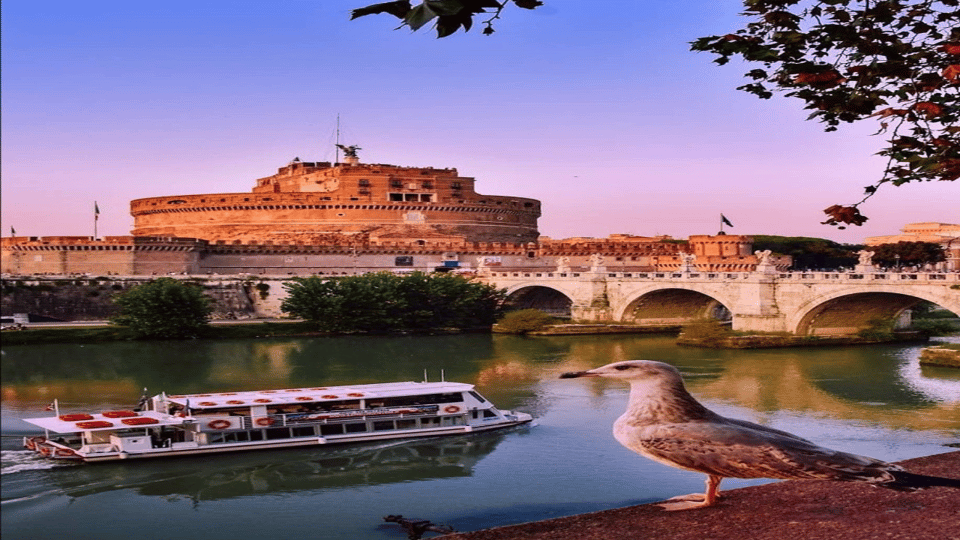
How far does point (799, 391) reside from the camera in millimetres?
17891

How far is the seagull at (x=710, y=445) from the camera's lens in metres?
4.04

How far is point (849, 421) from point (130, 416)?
32.2 ft

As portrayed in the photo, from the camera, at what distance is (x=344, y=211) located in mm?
44938

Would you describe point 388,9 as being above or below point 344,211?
below

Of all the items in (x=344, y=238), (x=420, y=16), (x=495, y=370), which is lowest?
(x=495, y=370)

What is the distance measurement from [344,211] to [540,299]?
12067 mm

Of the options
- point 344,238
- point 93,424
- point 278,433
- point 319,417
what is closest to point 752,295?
point 319,417

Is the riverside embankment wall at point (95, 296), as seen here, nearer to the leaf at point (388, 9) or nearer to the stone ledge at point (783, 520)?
the stone ledge at point (783, 520)

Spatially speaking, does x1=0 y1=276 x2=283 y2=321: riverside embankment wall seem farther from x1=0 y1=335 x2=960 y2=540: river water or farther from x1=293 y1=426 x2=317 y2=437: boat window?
x1=293 y1=426 x2=317 y2=437: boat window

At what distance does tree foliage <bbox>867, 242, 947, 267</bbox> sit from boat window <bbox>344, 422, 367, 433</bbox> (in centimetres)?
3232

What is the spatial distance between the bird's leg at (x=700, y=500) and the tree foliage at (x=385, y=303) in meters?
24.0

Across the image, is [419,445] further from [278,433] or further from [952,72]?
[952,72]

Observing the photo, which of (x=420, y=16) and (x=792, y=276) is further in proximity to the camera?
(x=792, y=276)

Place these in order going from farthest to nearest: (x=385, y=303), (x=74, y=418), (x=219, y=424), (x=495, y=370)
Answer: (x=385, y=303) < (x=495, y=370) < (x=219, y=424) < (x=74, y=418)
